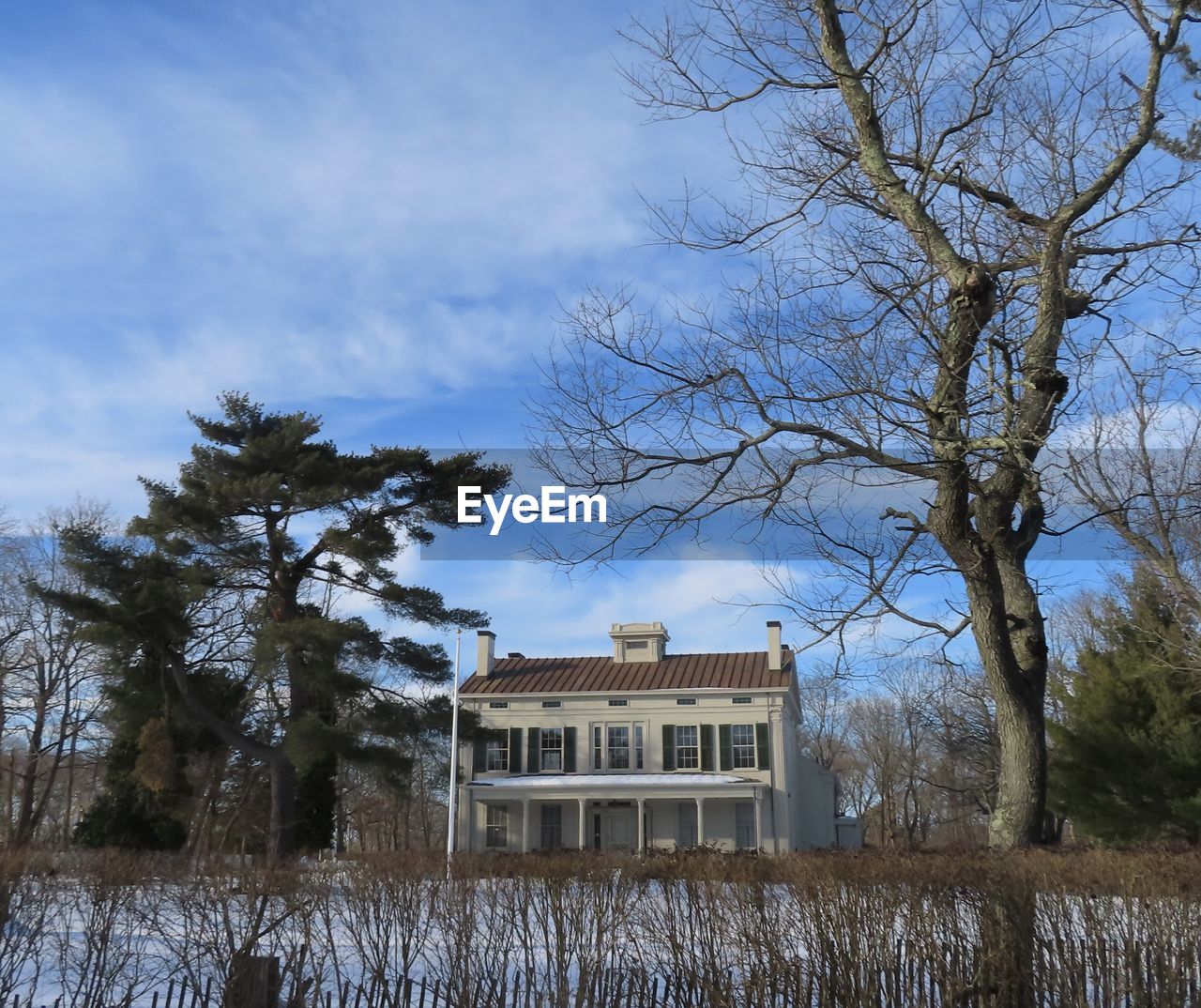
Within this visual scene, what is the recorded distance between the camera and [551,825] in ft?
106

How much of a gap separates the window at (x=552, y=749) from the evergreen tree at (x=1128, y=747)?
14.5 m

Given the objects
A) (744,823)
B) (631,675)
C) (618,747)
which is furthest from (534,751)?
(744,823)

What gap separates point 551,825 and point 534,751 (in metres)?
2.24

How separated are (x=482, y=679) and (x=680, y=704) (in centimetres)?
651

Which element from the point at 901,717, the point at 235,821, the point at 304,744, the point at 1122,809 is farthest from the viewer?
the point at 901,717

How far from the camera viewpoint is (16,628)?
3108 centimetres

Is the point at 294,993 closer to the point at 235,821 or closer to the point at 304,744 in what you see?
the point at 304,744

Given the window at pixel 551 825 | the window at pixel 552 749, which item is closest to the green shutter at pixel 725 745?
the window at pixel 552 749

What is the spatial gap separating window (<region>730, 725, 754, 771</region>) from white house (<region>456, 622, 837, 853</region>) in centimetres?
3

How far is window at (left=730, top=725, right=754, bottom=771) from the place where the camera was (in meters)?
31.6

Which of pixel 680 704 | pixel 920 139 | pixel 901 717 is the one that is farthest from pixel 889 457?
pixel 901 717

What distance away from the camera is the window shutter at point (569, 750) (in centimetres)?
3275

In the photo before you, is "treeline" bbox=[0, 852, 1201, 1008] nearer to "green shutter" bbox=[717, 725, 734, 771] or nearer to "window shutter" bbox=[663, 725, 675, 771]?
"green shutter" bbox=[717, 725, 734, 771]

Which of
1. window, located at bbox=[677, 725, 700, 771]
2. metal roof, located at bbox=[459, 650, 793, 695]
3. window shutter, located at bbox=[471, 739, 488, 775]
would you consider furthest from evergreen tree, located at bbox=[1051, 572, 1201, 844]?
window shutter, located at bbox=[471, 739, 488, 775]
